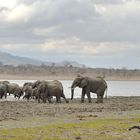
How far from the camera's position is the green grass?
1848 centimetres

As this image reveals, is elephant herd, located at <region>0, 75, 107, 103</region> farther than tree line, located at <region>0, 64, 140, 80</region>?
No

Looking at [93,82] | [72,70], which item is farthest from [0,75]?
[93,82]

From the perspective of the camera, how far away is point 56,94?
40438 millimetres

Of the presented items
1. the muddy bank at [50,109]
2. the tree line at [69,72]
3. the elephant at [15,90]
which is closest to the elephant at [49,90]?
the muddy bank at [50,109]

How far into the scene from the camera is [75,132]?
65.1ft

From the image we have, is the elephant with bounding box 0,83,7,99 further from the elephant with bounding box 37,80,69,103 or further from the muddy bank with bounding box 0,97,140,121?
the muddy bank with bounding box 0,97,140,121

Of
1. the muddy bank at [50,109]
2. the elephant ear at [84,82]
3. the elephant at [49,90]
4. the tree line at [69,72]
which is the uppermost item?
the tree line at [69,72]

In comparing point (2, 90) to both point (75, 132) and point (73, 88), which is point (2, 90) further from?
point (75, 132)

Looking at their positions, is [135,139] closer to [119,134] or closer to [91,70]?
[119,134]

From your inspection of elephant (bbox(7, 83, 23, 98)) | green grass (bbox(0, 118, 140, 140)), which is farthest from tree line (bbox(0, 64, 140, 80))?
green grass (bbox(0, 118, 140, 140))

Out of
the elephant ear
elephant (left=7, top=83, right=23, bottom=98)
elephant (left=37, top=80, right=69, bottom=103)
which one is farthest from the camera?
elephant (left=7, top=83, right=23, bottom=98)

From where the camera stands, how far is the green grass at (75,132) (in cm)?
1848

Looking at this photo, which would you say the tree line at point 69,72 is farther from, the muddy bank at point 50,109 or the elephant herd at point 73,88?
the muddy bank at point 50,109

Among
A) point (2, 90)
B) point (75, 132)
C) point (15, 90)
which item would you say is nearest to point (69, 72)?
point (15, 90)
